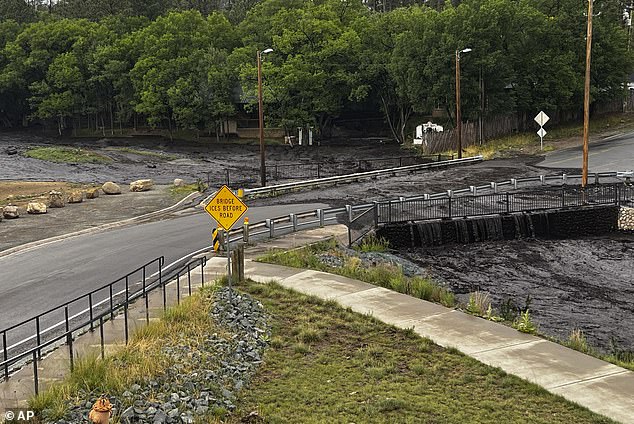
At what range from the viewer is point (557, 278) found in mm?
24766

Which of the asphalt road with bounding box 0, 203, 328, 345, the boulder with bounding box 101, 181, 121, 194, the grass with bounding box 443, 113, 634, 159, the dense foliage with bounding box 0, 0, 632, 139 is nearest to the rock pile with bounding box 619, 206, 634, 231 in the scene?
the asphalt road with bounding box 0, 203, 328, 345

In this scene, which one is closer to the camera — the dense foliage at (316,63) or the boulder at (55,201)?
the boulder at (55,201)

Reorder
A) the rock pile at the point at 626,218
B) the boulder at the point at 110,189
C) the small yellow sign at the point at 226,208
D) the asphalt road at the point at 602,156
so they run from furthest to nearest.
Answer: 1. the asphalt road at the point at 602,156
2. the boulder at the point at 110,189
3. the rock pile at the point at 626,218
4. the small yellow sign at the point at 226,208

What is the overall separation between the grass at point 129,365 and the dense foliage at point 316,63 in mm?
51895

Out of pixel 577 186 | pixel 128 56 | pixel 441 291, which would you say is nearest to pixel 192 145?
pixel 128 56

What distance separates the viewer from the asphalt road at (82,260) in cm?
1850

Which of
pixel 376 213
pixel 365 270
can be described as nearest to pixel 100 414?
pixel 365 270

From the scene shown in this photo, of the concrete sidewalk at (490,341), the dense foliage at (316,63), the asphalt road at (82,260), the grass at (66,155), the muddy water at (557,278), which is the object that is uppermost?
the dense foliage at (316,63)

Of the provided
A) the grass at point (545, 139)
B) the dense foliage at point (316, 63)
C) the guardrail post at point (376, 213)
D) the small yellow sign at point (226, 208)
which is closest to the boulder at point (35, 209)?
the guardrail post at point (376, 213)

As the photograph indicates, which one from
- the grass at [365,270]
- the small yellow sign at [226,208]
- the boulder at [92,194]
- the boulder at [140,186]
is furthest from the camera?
the boulder at [140,186]

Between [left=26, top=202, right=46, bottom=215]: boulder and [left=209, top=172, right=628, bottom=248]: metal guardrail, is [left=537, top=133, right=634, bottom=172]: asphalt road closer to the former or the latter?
[left=209, top=172, right=628, bottom=248]: metal guardrail

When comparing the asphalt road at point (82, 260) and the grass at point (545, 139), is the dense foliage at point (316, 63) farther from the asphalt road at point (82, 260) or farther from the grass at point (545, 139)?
the asphalt road at point (82, 260)

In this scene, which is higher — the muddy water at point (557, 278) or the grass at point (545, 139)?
the grass at point (545, 139)

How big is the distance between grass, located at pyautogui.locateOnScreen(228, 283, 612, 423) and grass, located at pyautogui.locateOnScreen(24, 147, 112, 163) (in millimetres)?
58547
